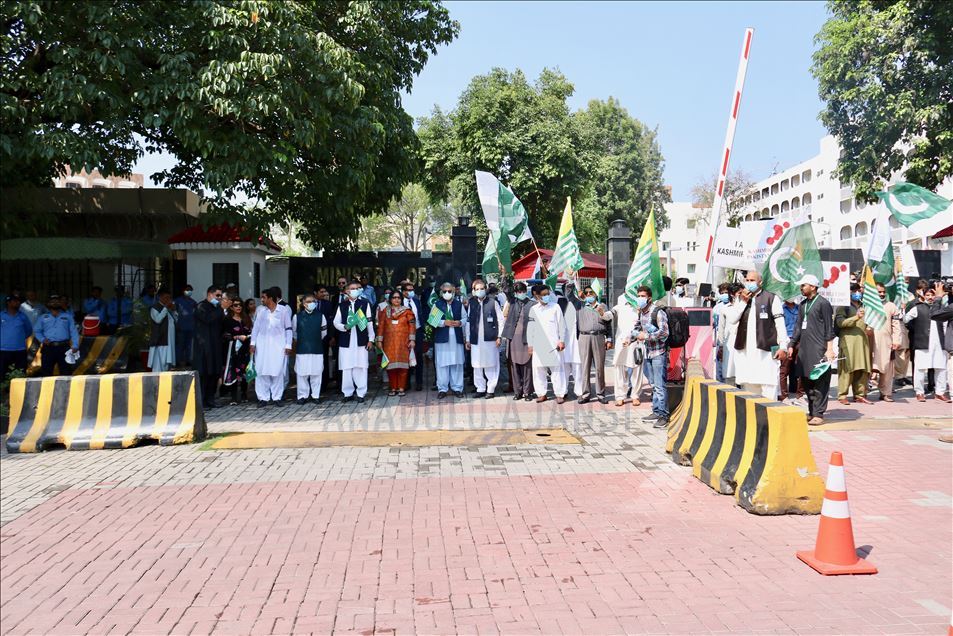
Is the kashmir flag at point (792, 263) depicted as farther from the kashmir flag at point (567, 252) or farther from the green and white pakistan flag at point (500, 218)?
the green and white pakistan flag at point (500, 218)

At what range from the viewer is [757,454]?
20.1ft

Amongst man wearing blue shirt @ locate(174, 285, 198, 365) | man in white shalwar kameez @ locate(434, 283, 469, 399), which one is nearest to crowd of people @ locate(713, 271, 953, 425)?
man in white shalwar kameez @ locate(434, 283, 469, 399)

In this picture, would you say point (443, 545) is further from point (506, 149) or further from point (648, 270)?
point (506, 149)

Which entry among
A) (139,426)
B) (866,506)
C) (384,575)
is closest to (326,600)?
(384,575)

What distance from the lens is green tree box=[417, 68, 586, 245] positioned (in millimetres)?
27328

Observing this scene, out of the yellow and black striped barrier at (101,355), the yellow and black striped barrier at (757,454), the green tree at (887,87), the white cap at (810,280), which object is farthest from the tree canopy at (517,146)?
the yellow and black striped barrier at (757,454)

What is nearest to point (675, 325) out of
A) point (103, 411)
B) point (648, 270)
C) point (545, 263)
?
point (648, 270)

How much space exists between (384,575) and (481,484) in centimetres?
231

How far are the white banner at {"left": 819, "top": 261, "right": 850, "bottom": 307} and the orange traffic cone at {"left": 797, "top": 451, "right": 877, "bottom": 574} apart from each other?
7.40 meters

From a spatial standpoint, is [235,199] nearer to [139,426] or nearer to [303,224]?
[303,224]

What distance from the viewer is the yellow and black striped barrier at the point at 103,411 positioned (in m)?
8.62

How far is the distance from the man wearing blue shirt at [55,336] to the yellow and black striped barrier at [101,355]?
1.89 ft

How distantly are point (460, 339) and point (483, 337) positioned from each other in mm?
421

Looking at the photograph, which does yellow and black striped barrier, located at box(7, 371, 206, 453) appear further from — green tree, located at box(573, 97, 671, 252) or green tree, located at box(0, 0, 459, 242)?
green tree, located at box(573, 97, 671, 252)
